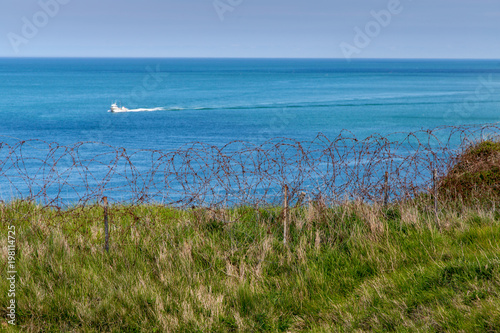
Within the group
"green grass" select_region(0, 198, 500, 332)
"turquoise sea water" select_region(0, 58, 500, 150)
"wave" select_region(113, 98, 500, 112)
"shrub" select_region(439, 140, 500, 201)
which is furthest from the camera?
"wave" select_region(113, 98, 500, 112)

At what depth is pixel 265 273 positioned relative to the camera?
5988 millimetres

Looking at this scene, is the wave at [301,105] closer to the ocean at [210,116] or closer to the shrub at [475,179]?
the ocean at [210,116]

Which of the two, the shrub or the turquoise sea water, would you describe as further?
the turquoise sea water

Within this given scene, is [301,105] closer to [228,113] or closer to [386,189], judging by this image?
[228,113]

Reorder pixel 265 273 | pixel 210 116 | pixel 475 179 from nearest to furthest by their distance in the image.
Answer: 1. pixel 265 273
2. pixel 475 179
3. pixel 210 116

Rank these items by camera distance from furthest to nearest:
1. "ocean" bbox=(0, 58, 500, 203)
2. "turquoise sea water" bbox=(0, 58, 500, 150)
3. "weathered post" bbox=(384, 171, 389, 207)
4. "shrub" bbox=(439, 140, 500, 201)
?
"turquoise sea water" bbox=(0, 58, 500, 150) → "ocean" bbox=(0, 58, 500, 203) → "shrub" bbox=(439, 140, 500, 201) → "weathered post" bbox=(384, 171, 389, 207)

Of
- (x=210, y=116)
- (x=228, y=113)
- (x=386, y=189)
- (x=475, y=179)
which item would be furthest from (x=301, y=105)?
(x=386, y=189)

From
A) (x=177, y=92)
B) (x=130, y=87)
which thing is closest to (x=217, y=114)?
(x=177, y=92)

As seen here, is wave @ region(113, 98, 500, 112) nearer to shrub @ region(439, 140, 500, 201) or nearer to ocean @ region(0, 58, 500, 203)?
ocean @ region(0, 58, 500, 203)

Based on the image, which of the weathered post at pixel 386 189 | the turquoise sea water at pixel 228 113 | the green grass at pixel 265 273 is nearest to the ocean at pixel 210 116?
the turquoise sea water at pixel 228 113

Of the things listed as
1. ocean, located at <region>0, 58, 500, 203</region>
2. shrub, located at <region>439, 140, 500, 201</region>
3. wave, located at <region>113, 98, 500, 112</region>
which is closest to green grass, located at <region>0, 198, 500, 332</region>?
shrub, located at <region>439, 140, 500, 201</region>

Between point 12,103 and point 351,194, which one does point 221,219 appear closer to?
point 351,194

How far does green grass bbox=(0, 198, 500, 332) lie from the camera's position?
499 cm

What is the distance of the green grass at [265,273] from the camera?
4988 mm
